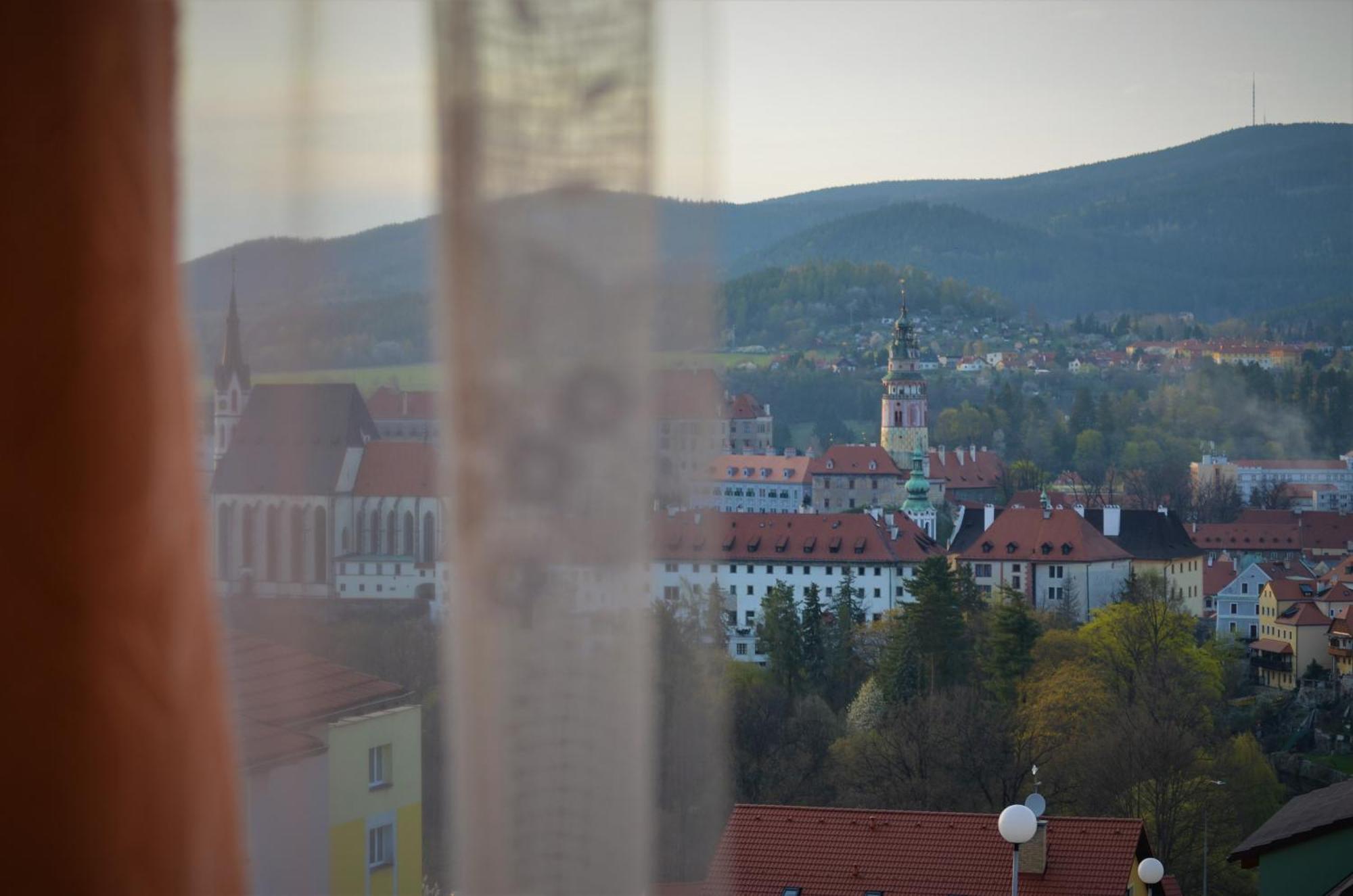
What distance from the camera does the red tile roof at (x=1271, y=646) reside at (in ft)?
75.2

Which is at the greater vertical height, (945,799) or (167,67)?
(167,67)

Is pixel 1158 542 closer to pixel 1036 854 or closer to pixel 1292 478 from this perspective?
pixel 1292 478

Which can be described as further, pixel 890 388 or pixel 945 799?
pixel 890 388

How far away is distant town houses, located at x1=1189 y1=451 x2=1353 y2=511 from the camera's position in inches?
1420

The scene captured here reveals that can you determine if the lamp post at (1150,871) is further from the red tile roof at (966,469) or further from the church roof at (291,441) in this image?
the red tile roof at (966,469)


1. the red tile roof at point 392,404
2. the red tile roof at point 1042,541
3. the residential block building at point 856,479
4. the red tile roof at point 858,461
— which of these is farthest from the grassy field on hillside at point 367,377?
the red tile roof at point 858,461

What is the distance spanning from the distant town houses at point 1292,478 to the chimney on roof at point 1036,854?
31.3m

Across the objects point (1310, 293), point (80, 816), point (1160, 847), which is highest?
point (1310, 293)

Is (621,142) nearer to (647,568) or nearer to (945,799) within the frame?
(647,568)

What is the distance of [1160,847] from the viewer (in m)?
10.7

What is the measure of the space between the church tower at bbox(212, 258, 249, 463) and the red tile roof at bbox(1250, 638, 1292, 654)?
935 inches

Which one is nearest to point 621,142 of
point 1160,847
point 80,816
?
point 80,816

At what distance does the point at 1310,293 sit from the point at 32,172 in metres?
46.9

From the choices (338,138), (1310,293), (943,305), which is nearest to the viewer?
(338,138)
